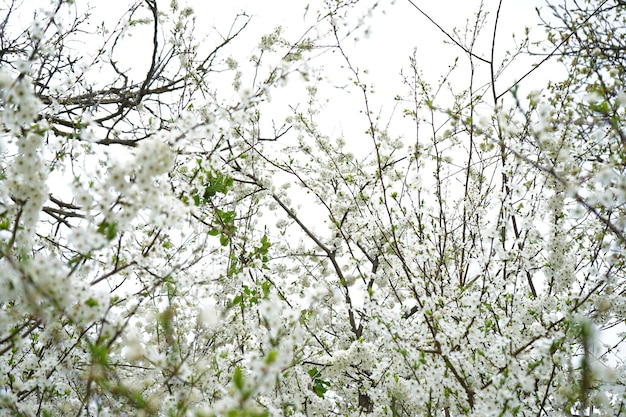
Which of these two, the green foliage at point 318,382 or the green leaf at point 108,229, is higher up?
the green foliage at point 318,382

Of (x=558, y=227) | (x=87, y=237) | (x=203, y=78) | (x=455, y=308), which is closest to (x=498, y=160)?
(x=558, y=227)

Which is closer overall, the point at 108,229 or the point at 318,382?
the point at 108,229

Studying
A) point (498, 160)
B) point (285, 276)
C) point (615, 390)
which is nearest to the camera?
point (615, 390)

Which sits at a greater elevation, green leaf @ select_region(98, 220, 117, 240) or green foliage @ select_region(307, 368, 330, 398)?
green foliage @ select_region(307, 368, 330, 398)

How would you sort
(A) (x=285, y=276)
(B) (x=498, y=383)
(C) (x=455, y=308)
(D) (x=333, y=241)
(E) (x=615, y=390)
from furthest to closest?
(A) (x=285, y=276) < (D) (x=333, y=241) < (C) (x=455, y=308) < (E) (x=615, y=390) < (B) (x=498, y=383)

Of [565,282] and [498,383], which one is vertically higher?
[565,282]

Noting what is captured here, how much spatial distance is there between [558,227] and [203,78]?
3201 mm

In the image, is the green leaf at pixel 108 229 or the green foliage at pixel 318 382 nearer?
the green leaf at pixel 108 229

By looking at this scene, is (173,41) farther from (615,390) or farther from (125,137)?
(615,390)

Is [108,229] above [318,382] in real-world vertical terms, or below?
below

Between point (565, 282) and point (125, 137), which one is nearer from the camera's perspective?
point (565, 282)

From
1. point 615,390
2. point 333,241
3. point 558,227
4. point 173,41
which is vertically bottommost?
point 615,390

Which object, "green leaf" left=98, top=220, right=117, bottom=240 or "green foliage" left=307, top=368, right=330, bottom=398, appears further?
"green foliage" left=307, top=368, right=330, bottom=398

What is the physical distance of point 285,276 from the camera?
633cm
